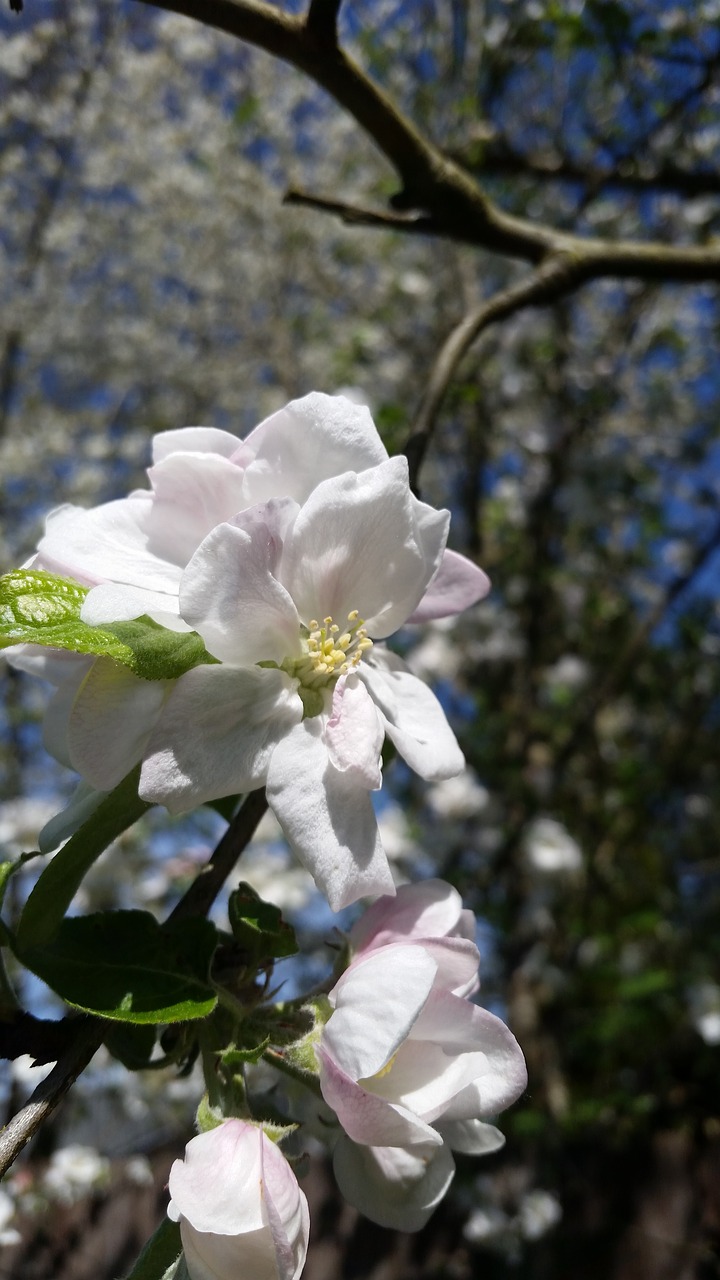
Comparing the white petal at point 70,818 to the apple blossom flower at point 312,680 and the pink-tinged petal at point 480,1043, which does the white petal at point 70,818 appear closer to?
the apple blossom flower at point 312,680

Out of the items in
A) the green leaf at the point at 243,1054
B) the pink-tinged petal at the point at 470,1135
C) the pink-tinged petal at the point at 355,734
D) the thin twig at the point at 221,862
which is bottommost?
the pink-tinged petal at the point at 470,1135

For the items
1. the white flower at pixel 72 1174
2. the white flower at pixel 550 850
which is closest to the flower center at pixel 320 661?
the white flower at pixel 550 850

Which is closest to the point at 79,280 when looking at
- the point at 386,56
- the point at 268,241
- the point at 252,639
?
the point at 268,241

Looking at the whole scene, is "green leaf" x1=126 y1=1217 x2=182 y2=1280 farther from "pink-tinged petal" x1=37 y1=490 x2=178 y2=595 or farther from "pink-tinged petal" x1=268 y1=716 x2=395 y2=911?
"pink-tinged petal" x1=37 y1=490 x2=178 y2=595

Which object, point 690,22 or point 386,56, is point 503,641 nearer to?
point 690,22

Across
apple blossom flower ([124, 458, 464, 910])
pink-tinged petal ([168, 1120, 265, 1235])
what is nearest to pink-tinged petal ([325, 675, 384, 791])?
apple blossom flower ([124, 458, 464, 910])

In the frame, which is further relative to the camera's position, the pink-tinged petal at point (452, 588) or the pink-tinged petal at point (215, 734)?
the pink-tinged petal at point (452, 588)
